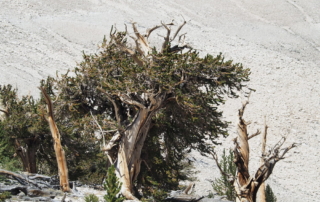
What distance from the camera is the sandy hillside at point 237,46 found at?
1476 inches

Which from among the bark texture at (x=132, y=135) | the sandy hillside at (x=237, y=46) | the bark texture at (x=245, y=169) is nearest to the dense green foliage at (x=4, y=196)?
the bark texture at (x=132, y=135)

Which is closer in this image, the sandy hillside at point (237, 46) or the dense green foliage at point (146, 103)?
the dense green foliage at point (146, 103)

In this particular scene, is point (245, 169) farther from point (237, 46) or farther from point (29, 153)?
point (237, 46)

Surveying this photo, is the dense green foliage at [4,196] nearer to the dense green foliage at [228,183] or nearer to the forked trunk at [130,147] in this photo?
the forked trunk at [130,147]

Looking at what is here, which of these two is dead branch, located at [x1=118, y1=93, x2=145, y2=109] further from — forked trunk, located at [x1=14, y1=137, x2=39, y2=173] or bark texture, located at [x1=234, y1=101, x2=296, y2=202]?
forked trunk, located at [x1=14, y1=137, x2=39, y2=173]

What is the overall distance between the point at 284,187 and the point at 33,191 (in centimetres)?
2541

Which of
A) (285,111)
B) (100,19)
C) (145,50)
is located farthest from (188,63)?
(100,19)

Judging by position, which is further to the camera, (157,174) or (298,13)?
(298,13)

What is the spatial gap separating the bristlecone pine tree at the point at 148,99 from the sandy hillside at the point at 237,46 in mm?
13152

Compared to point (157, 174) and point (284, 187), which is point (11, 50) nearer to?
point (284, 187)

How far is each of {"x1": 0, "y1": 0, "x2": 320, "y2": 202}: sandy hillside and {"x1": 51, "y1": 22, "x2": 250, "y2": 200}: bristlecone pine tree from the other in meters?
13.2

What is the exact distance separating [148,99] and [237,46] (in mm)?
46025

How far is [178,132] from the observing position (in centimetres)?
1555

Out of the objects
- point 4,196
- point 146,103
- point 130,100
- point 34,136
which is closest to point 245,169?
point 130,100
